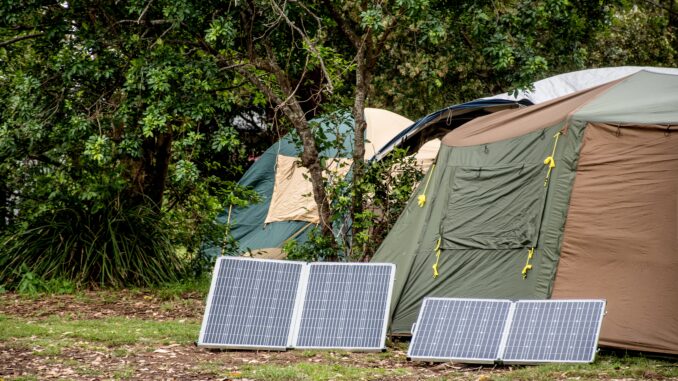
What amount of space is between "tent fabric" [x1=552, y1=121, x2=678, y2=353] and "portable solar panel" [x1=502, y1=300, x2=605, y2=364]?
380 millimetres

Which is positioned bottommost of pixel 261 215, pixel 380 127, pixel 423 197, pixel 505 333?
pixel 505 333

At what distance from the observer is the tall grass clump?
11422 mm

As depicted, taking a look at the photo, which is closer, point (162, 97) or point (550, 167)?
point (550, 167)

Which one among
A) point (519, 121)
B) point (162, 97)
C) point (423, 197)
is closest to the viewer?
point (519, 121)

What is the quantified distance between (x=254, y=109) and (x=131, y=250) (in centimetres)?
919

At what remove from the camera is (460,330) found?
23.9 ft

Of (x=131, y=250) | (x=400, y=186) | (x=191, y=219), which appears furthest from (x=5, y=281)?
(x=400, y=186)

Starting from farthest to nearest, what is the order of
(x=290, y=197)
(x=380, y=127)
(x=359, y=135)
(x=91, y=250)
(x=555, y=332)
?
(x=290, y=197), (x=380, y=127), (x=91, y=250), (x=359, y=135), (x=555, y=332)

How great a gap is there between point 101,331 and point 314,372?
2.77 metres

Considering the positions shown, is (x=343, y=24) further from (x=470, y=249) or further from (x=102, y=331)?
(x=102, y=331)

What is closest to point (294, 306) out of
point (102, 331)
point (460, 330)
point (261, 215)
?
point (460, 330)

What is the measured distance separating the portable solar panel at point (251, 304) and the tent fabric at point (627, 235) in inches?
88.5

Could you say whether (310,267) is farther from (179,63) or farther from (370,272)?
(179,63)

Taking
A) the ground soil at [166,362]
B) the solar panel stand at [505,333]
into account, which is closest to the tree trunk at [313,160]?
the ground soil at [166,362]
